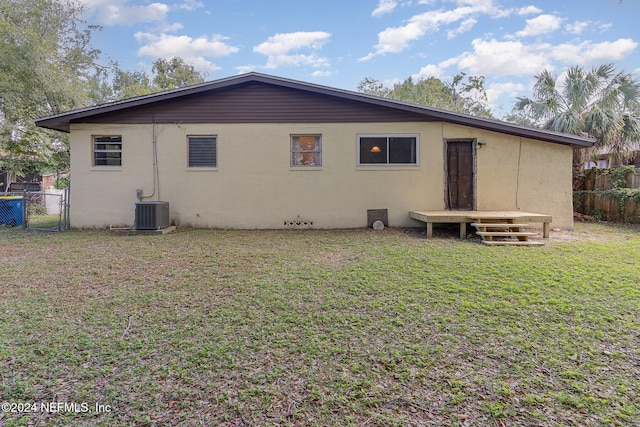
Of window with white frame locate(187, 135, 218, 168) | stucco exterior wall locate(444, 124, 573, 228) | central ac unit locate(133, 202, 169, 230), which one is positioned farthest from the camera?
window with white frame locate(187, 135, 218, 168)

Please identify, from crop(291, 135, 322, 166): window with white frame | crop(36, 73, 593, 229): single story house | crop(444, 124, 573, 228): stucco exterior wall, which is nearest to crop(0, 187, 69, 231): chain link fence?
crop(36, 73, 593, 229): single story house

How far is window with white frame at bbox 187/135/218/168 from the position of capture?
27.9ft

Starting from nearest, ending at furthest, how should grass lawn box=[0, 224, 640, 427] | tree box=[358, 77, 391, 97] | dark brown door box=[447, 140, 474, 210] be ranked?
grass lawn box=[0, 224, 640, 427] → dark brown door box=[447, 140, 474, 210] → tree box=[358, 77, 391, 97]

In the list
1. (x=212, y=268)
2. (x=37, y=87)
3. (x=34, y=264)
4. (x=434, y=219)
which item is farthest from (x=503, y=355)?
(x=37, y=87)

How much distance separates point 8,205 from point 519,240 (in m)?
13.3

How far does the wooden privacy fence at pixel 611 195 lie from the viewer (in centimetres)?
938

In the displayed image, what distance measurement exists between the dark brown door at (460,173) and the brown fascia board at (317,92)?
611 millimetres

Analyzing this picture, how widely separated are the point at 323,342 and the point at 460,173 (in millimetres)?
7320

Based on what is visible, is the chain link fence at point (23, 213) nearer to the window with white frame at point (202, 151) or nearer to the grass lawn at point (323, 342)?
the window with white frame at point (202, 151)

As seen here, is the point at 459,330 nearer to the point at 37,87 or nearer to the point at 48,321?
the point at 48,321

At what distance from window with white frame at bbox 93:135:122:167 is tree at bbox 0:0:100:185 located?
A: 7.22m

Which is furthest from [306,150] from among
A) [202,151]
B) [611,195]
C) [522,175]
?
[611,195]

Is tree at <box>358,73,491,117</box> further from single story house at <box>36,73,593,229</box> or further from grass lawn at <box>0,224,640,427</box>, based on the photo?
grass lawn at <box>0,224,640,427</box>

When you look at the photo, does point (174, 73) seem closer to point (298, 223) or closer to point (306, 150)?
point (306, 150)
